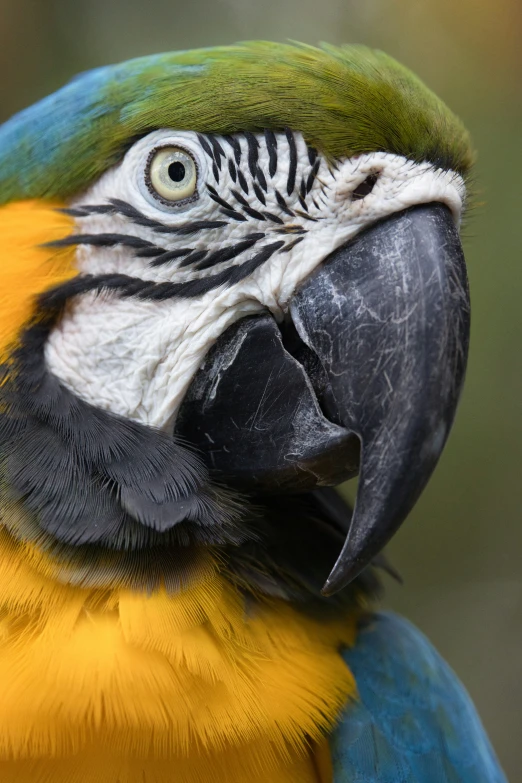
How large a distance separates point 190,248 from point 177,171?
0.12 meters

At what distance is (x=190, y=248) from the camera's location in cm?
109

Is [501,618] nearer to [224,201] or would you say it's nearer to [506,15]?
[506,15]

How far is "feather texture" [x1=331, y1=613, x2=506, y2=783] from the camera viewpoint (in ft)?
3.74

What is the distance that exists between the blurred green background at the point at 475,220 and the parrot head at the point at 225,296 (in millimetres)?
2211

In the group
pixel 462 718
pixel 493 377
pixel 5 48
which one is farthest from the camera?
pixel 493 377

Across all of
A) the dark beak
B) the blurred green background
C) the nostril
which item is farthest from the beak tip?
the blurred green background

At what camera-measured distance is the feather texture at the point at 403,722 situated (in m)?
1.14

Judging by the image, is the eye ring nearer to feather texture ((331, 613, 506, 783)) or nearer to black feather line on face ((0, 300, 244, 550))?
black feather line on face ((0, 300, 244, 550))

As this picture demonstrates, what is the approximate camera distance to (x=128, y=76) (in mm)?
1131

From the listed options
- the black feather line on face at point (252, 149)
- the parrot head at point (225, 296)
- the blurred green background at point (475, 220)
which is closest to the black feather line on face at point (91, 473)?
the parrot head at point (225, 296)

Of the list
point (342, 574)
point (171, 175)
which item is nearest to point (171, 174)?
point (171, 175)

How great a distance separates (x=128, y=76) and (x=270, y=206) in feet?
1.00

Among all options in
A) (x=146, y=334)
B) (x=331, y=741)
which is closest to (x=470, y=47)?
(x=146, y=334)

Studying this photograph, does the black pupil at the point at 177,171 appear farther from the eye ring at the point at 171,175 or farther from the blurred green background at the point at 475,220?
the blurred green background at the point at 475,220
